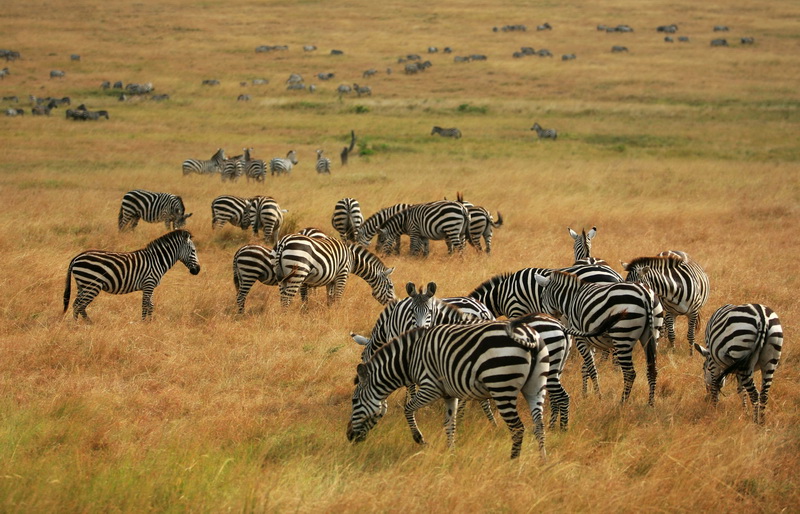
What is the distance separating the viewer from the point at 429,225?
595 inches

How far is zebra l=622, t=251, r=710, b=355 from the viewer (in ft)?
32.3

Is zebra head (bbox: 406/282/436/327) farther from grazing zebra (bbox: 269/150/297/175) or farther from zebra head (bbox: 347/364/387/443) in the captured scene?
grazing zebra (bbox: 269/150/297/175)

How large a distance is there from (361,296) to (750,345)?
6.61 meters

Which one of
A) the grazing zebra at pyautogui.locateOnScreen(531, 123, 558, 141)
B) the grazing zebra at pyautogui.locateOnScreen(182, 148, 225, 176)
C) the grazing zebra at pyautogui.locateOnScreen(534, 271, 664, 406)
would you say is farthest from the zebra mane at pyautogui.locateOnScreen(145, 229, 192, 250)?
the grazing zebra at pyautogui.locateOnScreen(531, 123, 558, 141)

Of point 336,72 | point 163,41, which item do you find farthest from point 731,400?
point 163,41

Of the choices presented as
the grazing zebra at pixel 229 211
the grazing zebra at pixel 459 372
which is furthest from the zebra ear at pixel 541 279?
the grazing zebra at pixel 229 211

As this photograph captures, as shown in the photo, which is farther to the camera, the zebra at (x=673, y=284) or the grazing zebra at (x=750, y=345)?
the zebra at (x=673, y=284)

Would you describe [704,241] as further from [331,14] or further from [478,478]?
[331,14]

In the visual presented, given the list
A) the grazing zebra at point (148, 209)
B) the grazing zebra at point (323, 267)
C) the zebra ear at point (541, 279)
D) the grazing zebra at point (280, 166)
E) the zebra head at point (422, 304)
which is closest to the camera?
the zebra head at point (422, 304)

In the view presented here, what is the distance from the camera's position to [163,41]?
6912 centimetres

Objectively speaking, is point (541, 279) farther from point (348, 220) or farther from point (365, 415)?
point (348, 220)

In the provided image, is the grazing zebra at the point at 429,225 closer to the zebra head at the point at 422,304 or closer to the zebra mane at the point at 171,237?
the zebra mane at the point at 171,237

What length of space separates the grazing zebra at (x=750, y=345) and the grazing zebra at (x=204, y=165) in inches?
793

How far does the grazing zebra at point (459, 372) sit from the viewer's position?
247 inches
